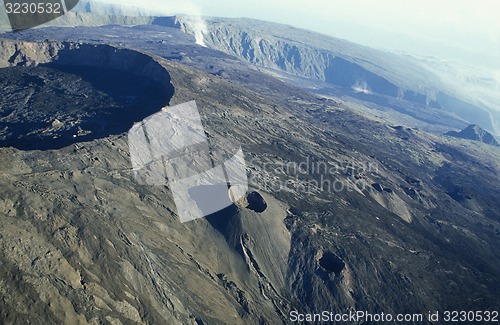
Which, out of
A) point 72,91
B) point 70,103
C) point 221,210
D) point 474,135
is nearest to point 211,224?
point 221,210

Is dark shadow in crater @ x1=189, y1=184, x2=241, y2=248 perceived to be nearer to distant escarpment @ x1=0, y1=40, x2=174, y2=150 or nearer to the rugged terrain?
the rugged terrain

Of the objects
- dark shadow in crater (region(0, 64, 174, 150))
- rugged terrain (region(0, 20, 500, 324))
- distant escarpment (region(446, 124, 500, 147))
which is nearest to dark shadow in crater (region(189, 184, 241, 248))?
rugged terrain (region(0, 20, 500, 324))

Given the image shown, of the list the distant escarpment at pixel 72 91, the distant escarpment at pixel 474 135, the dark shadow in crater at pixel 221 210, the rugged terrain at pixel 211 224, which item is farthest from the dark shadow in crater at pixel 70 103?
the distant escarpment at pixel 474 135

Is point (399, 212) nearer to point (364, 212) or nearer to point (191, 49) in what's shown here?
point (364, 212)

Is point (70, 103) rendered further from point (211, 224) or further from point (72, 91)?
point (211, 224)

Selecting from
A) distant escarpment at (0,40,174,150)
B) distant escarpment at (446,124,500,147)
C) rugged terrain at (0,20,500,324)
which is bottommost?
distant escarpment at (446,124,500,147)

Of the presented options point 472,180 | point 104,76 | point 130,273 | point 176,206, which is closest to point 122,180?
point 176,206
